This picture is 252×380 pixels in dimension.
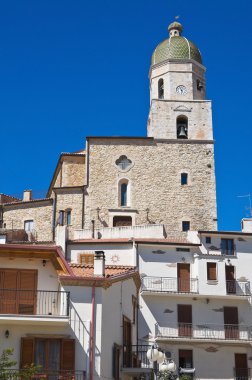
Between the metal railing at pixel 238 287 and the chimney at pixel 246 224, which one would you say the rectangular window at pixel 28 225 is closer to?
the chimney at pixel 246 224

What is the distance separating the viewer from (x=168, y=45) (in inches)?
2426

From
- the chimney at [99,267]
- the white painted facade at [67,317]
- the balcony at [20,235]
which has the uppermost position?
the balcony at [20,235]

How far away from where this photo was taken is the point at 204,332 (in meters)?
39.1

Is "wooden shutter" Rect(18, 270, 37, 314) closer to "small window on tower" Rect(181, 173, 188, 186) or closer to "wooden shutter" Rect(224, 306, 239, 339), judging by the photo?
"wooden shutter" Rect(224, 306, 239, 339)

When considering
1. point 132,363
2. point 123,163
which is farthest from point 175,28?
point 132,363

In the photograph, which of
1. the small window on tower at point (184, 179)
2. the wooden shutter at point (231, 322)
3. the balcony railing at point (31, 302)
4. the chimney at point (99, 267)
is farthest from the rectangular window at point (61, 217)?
the balcony railing at point (31, 302)

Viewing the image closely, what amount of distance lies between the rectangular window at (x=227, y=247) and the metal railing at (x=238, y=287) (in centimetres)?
213

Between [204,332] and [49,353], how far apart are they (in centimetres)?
1750

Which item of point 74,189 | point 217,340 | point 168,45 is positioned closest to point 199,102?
point 168,45

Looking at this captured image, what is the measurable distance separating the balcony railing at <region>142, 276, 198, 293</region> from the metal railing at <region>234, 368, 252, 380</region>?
5.22m

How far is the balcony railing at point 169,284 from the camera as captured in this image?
39812mm

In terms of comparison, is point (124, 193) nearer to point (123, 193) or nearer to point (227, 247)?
point (123, 193)

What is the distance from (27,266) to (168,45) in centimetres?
4023

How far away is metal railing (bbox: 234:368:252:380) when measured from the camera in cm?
3838
